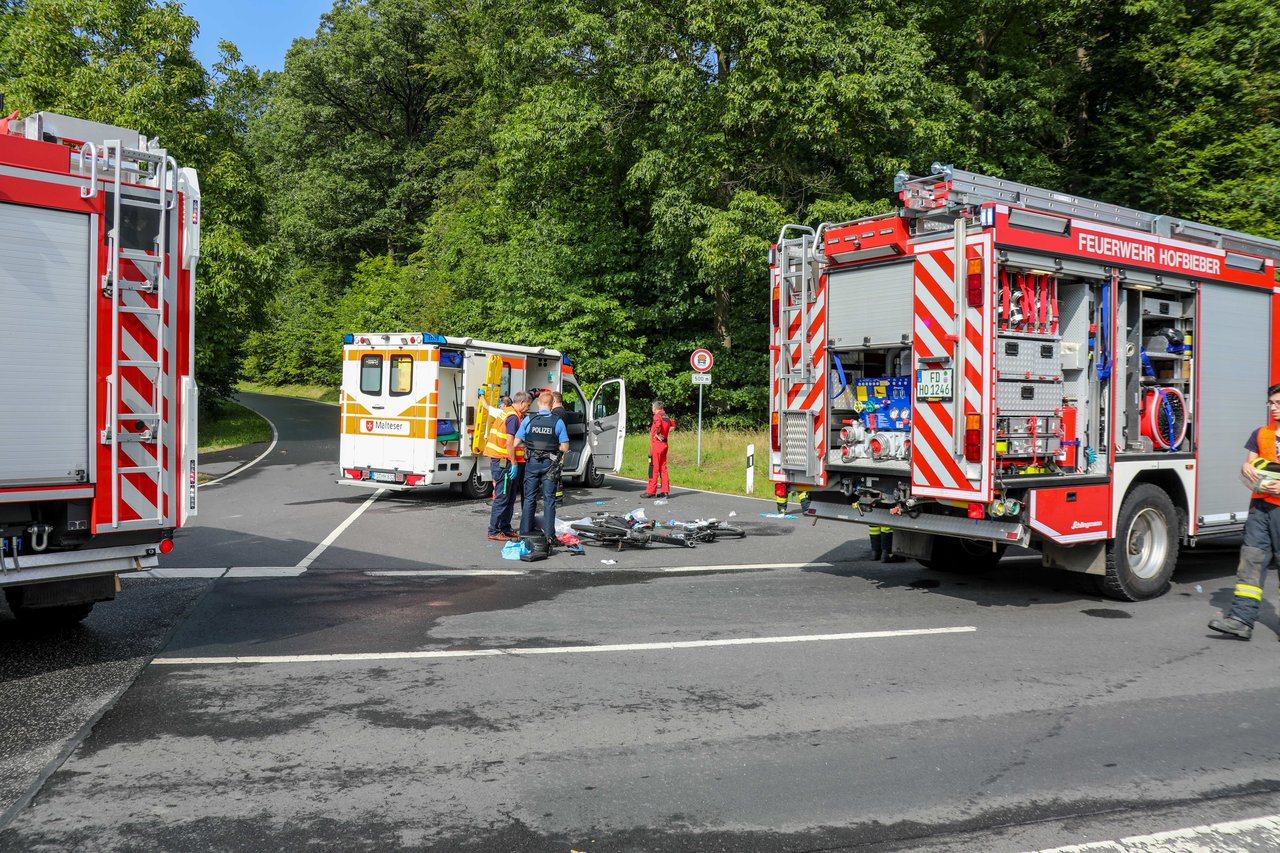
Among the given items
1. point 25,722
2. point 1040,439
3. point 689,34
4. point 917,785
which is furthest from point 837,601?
point 689,34

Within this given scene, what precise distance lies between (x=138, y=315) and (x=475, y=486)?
36.7 feet

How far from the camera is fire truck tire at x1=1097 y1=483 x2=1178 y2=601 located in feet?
27.2

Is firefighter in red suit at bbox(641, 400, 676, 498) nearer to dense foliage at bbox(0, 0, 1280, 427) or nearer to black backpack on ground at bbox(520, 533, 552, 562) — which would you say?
black backpack on ground at bbox(520, 533, 552, 562)

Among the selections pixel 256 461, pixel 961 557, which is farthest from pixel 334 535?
pixel 256 461

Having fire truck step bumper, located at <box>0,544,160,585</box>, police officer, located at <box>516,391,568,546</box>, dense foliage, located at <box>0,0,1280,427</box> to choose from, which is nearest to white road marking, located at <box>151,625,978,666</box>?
fire truck step bumper, located at <box>0,544,160,585</box>

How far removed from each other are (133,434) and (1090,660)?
635 centimetres

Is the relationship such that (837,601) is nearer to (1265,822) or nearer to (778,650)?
(778,650)

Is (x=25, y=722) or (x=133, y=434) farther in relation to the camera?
(x=133, y=434)

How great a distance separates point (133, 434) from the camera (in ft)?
20.1

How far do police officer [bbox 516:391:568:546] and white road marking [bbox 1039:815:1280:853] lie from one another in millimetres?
7819

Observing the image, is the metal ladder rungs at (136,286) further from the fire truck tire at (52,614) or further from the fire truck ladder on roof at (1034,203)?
the fire truck ladder on roof at (1034,203)

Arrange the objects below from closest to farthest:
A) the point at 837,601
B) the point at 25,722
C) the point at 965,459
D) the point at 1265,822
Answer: the point at 1265,822 → the point at 25,722 → the point at 965,459 → the point at 837,601

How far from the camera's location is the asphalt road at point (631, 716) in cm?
394

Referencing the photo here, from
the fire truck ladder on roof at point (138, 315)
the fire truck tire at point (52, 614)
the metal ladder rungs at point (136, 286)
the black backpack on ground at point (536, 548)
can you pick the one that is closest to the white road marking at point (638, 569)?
the black backpack on ground at point (536, 548)
